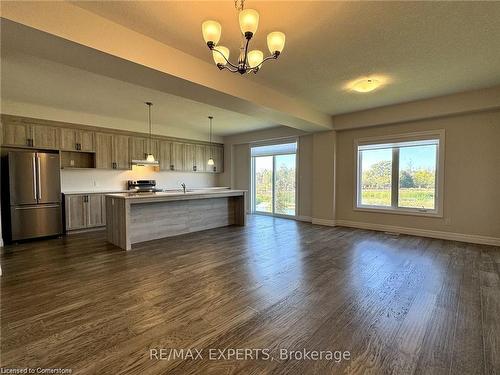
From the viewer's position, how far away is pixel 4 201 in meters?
4.70

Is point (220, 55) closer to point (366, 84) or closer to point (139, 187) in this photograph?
point (366, 84)

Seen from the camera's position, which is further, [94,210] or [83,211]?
[94,210]

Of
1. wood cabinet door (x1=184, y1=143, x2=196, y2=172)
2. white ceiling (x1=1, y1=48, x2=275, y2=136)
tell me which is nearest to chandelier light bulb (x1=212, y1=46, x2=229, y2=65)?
white ceiling (x1=1, y1=48, x2=275, y2=136)

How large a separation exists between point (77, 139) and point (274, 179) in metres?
5.27

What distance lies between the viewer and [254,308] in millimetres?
2264

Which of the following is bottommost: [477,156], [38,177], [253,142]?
[38,177]

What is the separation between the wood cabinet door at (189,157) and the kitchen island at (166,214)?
2.22 metres

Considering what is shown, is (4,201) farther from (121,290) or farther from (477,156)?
(477,156)

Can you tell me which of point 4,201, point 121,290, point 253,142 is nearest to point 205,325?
point 121,290

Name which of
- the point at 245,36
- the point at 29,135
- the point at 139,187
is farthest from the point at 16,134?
the point at 245,36

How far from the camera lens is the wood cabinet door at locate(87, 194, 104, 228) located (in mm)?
5566

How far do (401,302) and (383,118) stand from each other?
406cm

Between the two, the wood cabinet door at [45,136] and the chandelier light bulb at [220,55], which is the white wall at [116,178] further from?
the chandelier light bulb at [220,55]

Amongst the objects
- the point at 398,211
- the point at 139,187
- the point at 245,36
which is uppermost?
the point at 245,36
